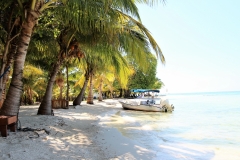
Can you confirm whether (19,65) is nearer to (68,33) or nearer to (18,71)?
(18,71)

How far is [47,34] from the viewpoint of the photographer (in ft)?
30.0

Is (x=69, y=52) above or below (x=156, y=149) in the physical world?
above

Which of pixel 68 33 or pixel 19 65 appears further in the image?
pixel 68 33

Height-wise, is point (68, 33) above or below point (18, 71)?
above

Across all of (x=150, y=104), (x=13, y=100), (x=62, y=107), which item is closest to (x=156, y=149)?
(x=13, y=100)

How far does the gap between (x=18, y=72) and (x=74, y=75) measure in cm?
2192

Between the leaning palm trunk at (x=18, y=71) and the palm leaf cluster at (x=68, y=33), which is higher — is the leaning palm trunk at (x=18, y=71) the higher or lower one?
Answer: the lower one

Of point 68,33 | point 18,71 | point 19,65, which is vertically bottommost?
point 18,71

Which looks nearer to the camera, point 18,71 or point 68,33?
point 18,71

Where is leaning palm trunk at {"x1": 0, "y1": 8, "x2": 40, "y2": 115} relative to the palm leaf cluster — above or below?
below

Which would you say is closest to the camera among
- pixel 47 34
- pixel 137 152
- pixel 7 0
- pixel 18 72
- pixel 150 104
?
pixel 137 152

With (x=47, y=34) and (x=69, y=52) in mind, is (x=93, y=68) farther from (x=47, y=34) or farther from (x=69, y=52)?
Answer: (x=47, y=34)

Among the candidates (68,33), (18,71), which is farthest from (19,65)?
(68,33)

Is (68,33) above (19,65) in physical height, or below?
above
